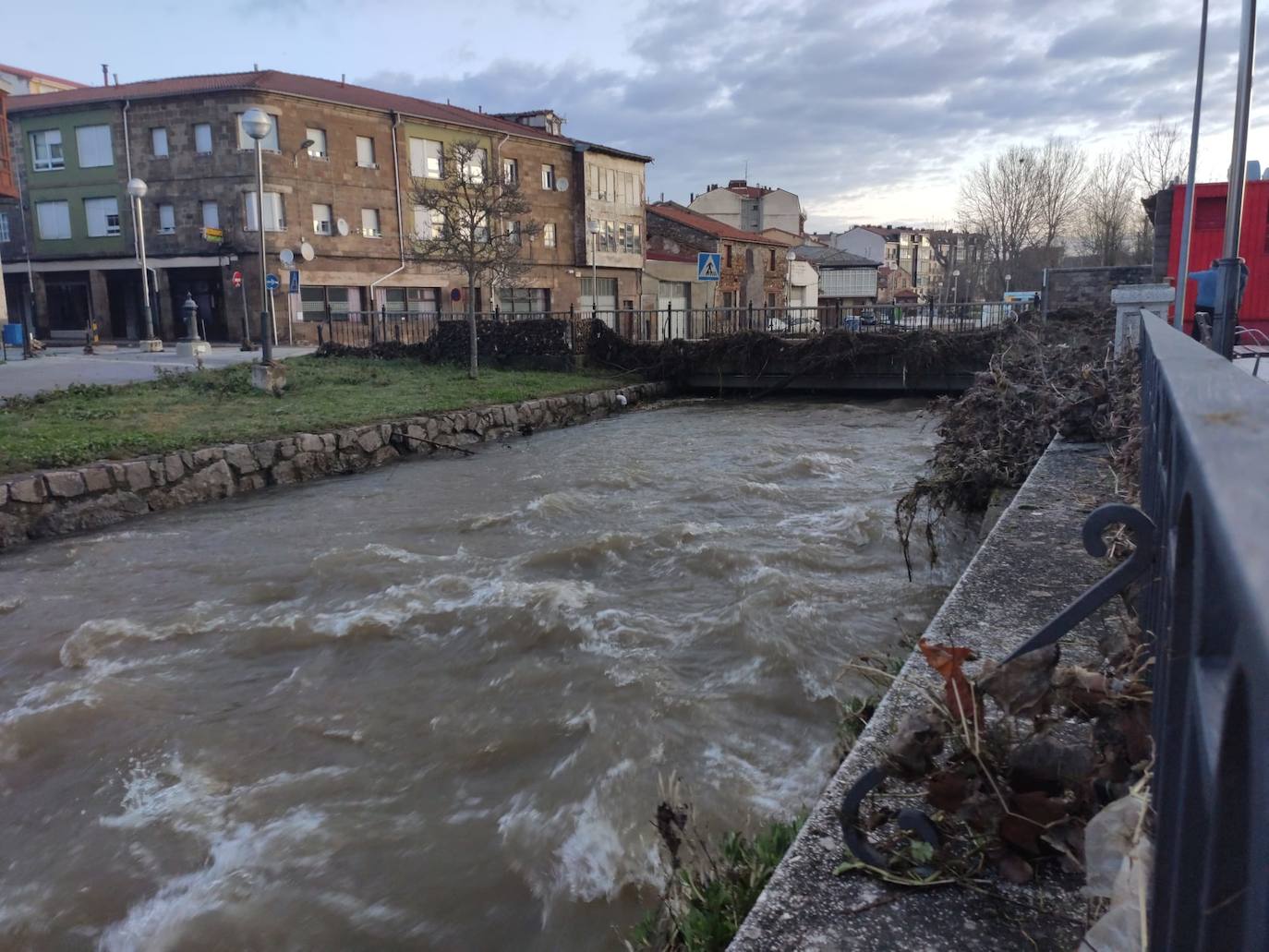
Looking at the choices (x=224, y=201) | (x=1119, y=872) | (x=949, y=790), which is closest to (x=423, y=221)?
(x=224, y=201)

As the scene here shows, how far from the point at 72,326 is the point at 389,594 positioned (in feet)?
118

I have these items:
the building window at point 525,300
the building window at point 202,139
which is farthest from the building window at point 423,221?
the building window at point 202,139

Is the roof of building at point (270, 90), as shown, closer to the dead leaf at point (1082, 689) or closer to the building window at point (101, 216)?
the building window at point (101, 216)

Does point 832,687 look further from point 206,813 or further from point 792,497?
point 792,497

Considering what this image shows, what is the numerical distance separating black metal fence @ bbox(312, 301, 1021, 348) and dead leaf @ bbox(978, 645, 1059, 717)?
19.1m

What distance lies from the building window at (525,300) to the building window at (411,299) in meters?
2.61

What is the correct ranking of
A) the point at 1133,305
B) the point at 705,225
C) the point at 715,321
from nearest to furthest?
1. the point at 1133,305
2. the point at 715,321
3. the point at 705,225

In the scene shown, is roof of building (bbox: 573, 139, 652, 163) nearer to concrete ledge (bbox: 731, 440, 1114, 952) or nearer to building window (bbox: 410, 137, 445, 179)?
building window (bbox: 410, 137, 445, 179)

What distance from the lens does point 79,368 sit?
18.8 meters

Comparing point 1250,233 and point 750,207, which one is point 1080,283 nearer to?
point 1250,233

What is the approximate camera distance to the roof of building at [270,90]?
33.6 m

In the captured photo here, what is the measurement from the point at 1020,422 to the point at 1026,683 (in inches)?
240

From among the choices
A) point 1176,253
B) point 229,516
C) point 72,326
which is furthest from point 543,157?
point 229,516

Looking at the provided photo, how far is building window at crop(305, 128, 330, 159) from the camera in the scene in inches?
1342
